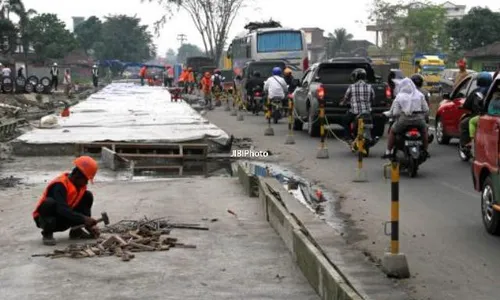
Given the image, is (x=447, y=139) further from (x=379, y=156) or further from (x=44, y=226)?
(x=44, y=226)

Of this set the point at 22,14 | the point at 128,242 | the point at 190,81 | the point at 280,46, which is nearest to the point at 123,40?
the point at 22,14

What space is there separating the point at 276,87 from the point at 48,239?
1639 cm

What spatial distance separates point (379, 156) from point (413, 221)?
280 inches

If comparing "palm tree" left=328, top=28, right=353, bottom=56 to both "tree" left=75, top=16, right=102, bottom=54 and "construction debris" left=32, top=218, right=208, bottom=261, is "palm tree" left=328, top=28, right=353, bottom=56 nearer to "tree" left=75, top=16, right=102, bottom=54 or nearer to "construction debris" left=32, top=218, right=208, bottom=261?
"tree" left=75, top=16, right=102, bottom=54

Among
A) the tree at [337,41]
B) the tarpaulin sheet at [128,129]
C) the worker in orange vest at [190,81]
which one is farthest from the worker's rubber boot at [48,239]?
the tree at [337,41]

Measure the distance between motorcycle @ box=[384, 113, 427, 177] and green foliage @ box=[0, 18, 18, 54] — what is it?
53293 millimetres

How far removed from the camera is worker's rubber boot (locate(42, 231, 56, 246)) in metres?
8.41

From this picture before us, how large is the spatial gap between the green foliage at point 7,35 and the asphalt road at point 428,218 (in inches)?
1917

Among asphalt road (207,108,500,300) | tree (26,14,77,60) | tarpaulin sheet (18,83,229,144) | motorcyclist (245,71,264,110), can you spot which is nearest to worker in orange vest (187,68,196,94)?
motorcyclist (245,71,264,110)

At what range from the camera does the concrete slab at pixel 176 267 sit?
659 centimetres

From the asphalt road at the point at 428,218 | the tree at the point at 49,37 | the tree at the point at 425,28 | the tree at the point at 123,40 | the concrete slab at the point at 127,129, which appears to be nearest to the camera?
the asphalt road at the point at 428,218

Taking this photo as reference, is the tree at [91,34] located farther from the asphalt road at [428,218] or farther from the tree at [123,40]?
the asphalt road at [428,218]

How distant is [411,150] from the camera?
13258mm

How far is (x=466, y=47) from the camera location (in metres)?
74.2
